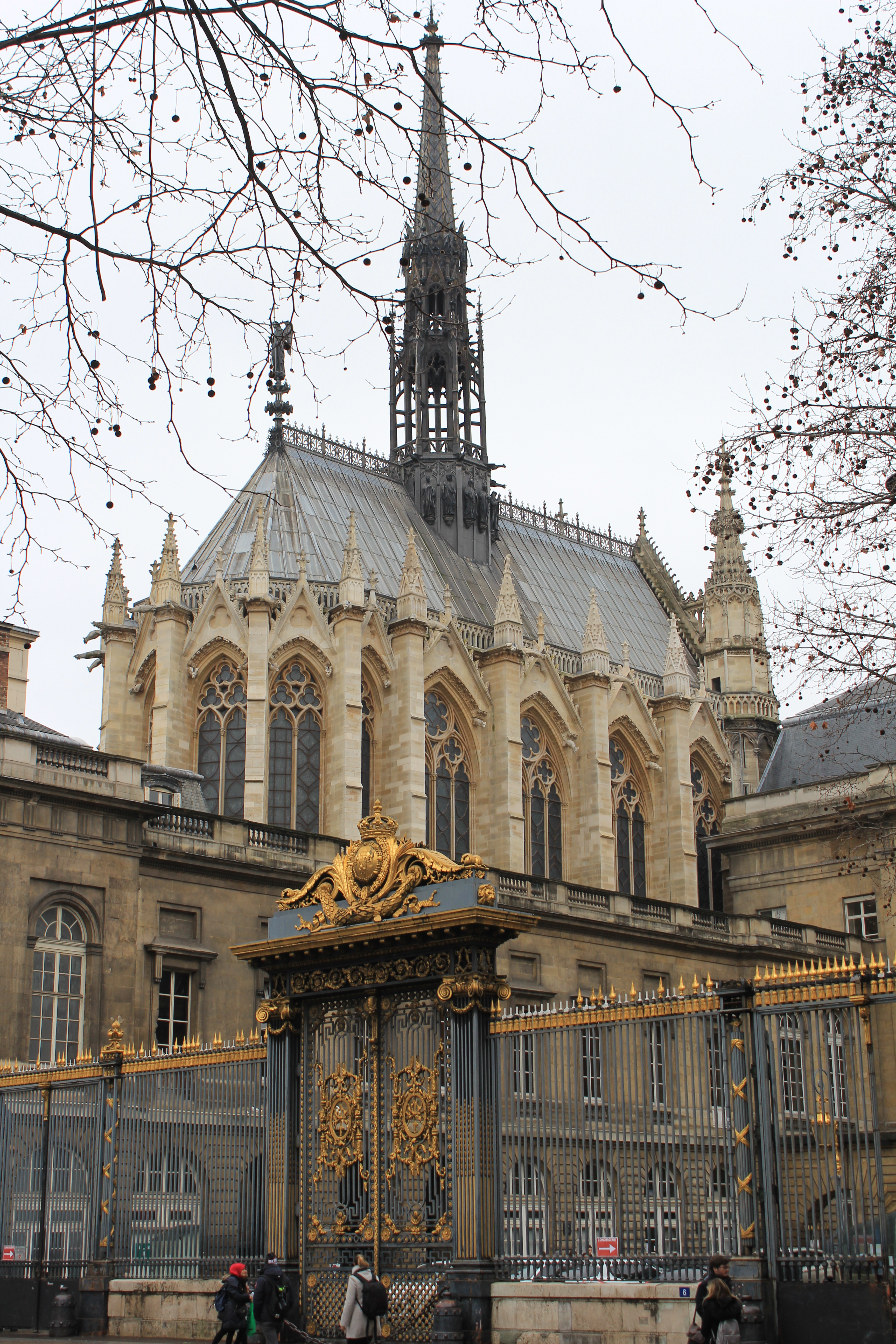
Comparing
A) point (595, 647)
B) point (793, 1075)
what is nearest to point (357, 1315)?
point (793, 1075)

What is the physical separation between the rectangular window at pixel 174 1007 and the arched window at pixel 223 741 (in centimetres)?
1020

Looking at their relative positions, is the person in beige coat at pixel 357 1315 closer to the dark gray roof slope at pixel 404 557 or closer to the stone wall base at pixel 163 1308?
the stone wall base at pixel 163 1308

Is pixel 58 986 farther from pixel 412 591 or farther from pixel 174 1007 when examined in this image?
pixel 412 591

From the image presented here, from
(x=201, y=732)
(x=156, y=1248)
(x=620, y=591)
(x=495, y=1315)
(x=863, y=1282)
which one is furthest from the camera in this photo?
(x=620, y=591)

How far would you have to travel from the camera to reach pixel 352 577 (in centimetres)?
4100

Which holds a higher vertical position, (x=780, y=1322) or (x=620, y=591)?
(x=620, y=591)

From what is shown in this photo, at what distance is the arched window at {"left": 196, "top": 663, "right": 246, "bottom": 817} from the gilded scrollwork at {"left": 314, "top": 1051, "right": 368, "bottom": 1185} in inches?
973

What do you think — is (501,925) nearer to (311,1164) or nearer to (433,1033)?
(433,1033)

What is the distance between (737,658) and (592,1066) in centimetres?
4141

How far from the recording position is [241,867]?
30.4 meters

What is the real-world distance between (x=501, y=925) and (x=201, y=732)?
90.7 ft

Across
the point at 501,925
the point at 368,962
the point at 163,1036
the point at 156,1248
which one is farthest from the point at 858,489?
the point at 163,1036

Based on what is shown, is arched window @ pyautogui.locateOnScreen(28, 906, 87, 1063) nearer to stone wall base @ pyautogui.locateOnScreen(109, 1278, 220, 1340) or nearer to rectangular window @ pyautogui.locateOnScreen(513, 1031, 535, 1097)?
stone wall base @ pyautogui.locateOnScreen(109, 1278, 220, 1340)

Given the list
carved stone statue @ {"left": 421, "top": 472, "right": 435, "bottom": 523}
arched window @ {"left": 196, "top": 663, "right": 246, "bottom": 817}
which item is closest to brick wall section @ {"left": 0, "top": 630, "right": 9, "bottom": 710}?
arched window @ {"left": 196, "top": 663, "right": 246, "bottom": 817}
